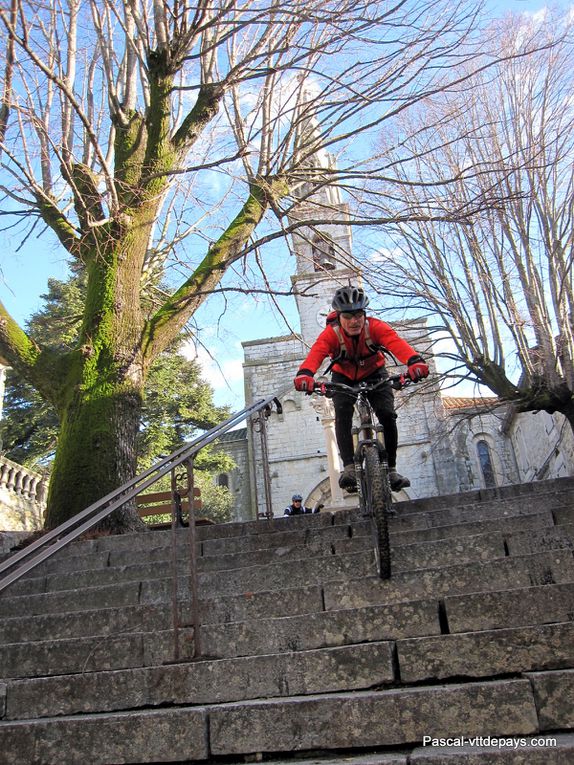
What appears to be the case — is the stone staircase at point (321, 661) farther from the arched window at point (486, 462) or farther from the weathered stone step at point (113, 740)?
the arched window at point (486, 462)

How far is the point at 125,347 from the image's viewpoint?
877 centimetres

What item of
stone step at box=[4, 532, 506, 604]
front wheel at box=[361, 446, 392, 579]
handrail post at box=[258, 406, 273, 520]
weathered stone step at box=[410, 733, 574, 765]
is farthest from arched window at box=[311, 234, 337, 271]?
weathered stone step at box=[410, 733, 574, 765]

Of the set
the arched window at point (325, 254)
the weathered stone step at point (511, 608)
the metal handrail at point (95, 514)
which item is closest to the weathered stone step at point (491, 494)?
the metal handrail at point (95, 514)

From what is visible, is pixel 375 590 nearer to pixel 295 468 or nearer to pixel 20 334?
pixel 20 334

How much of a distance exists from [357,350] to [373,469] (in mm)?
1243

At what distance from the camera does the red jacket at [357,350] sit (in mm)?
5297

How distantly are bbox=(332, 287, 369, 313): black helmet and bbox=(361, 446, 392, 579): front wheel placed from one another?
113 cm

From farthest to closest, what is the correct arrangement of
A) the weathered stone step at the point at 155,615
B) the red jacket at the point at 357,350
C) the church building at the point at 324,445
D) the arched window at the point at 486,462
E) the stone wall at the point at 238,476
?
the stone wall at the point at 238,476 → the arched window at the point at 486,462 → the church building at the point at 324,445 → the red jacket at the point at 357,350 → the weathered stone step at the point at 155,615

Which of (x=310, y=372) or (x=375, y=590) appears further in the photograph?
(x=310, y=372)

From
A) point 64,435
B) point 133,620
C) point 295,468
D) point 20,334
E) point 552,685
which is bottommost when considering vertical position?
point 552,685

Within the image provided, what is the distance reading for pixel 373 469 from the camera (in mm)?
4648

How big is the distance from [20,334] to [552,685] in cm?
789

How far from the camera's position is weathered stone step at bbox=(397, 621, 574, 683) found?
10.1ft

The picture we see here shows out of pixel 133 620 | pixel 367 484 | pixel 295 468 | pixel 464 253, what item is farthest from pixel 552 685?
pixel 295 468
